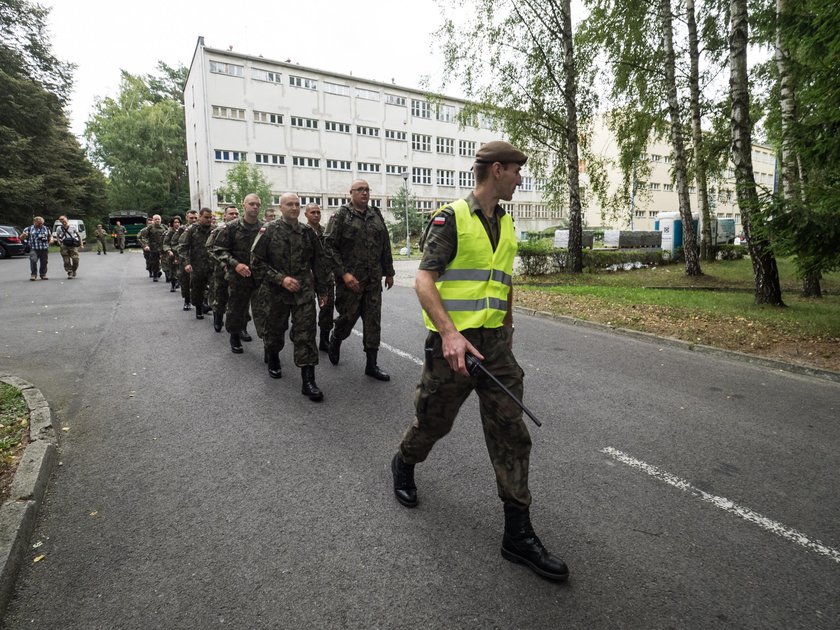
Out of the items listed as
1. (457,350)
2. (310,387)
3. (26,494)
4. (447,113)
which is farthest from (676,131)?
(447,113)

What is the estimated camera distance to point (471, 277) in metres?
2.67

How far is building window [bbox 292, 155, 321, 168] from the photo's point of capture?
47.9 m

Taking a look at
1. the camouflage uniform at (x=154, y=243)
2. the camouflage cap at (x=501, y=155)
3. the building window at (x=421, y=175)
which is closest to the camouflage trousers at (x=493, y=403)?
the camouflage cap at (x=501, y=155)

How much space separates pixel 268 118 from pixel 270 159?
3.61m

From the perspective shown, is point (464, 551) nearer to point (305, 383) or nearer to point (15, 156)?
point (305, 383)

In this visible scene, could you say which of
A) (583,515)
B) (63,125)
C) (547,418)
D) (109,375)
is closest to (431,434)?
(583,515)

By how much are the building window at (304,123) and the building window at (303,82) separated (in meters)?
2.90

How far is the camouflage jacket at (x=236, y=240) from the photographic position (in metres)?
7.39

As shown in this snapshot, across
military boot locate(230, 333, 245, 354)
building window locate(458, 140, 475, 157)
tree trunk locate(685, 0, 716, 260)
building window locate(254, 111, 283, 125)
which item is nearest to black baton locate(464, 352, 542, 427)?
military boot locate(230, 333, 245, 354)

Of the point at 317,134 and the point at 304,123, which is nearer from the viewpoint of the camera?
the point at 304,123

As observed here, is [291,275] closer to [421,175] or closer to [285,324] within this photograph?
[285,324]

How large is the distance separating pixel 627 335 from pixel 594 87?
1128 cm

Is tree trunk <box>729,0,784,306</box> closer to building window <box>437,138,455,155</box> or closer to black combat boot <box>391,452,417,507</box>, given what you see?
black combat boot <box>391,452,417,507</box>

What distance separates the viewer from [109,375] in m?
6.12
